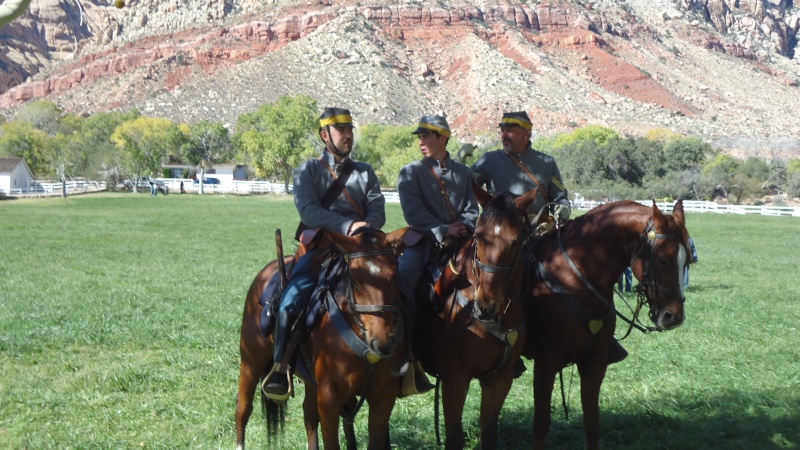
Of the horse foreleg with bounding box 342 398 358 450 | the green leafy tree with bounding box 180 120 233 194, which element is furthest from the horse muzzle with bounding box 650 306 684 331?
the green leafy tree with bounding box 180 120 233 194

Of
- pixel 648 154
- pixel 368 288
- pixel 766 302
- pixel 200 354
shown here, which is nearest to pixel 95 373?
pixel 200 354

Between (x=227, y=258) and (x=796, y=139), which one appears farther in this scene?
(x=796, y=139)

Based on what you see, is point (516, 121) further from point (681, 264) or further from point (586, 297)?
point (681, 264)

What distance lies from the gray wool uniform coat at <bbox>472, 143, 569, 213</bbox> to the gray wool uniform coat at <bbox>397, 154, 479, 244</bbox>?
531 mm

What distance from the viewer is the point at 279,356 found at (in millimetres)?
6043

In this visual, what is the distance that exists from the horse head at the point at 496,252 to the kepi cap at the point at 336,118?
1.53 meters

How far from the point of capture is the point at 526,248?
6570 mm

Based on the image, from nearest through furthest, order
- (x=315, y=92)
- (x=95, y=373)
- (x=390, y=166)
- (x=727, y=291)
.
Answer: (x=95, y=373)
(x=727, y=291)
(x=390, y=166)
(x=315, y=92)

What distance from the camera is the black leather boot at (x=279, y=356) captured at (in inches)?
233

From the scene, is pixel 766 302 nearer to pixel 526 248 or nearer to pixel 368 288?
pixel 526 248

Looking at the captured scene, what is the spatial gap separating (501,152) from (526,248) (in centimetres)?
118

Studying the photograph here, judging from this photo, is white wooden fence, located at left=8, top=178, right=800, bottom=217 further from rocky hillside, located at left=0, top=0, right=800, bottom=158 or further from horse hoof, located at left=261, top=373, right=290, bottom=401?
rocky hillside, located at left=0, top=0, right=800, bottom=158

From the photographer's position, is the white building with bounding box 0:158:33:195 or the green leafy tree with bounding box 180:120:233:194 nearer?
the white building with bounding box 0:158:33:195

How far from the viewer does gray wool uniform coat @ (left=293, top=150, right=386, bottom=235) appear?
243 inches
